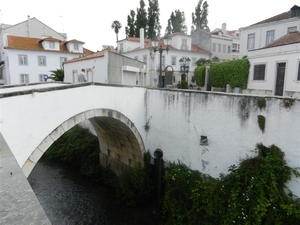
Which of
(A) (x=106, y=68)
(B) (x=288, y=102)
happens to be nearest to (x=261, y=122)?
(B) (x=288, y=102)

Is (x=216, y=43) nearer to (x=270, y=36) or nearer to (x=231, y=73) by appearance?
(x=270, y=36)

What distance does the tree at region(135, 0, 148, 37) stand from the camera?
104 feet

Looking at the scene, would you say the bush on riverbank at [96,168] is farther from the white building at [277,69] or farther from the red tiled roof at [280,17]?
the red tiled roof at [280,17]

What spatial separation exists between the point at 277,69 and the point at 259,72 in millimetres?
1225

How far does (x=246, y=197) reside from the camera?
593 centimetres

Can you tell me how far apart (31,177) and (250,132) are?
11376 mm

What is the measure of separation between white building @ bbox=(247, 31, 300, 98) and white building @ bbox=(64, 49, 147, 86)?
25.7ft

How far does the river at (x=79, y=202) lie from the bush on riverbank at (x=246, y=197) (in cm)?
227

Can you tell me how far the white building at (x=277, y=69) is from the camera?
38.7 ft

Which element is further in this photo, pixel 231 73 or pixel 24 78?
pixel 24 78

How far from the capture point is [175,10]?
37.4 m

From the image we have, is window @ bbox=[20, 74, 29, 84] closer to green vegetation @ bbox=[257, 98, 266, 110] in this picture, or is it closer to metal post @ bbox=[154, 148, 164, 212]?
metal post @ bbox=[154, 148, 164, 212]

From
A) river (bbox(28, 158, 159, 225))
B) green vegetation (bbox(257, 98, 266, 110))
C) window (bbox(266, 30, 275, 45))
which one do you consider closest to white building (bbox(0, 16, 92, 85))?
river (bbox(28, 158, 159, 225))

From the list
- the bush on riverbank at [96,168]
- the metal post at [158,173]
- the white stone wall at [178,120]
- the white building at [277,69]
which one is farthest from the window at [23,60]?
the white building at [277,69]
